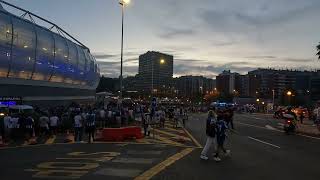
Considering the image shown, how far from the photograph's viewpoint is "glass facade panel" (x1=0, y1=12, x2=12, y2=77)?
51125 millimetres

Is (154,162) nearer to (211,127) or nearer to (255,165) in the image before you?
(211,127)

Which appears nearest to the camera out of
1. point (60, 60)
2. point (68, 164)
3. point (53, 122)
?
point (68, 164)

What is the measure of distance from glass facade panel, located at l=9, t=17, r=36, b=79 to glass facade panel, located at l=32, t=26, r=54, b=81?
1.44 metres

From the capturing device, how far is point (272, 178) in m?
13.3

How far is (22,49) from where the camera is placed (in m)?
55.7

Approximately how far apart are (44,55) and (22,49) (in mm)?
6717

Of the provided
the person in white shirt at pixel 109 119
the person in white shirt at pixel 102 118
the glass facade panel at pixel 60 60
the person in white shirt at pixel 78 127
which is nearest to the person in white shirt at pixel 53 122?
the person in white shirt at pixel 78 127

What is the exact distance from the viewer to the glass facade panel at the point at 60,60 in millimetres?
66750

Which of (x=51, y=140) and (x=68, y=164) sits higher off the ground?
(x=68, y=164)

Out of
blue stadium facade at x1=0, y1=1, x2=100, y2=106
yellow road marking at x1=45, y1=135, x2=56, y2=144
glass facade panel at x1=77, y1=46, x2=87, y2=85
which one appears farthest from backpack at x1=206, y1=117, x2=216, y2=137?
glass facade panel at x1=77, y1=46, x2=87, y2=85

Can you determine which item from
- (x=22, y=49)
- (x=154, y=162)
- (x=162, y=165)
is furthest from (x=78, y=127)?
(x=22, y=49)

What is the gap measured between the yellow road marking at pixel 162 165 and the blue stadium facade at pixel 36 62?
34696mm

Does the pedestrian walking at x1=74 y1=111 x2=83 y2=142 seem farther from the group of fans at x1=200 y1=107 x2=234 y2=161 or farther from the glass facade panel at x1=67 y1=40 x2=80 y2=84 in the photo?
the glass facade panel at x1=67 y1=40 x2=80 y2=84

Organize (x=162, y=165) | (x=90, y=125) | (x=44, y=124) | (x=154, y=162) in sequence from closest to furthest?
(x=162, y=165)
(x=154, y=162)
(x=90, y=125)
(x=44, y=124)
